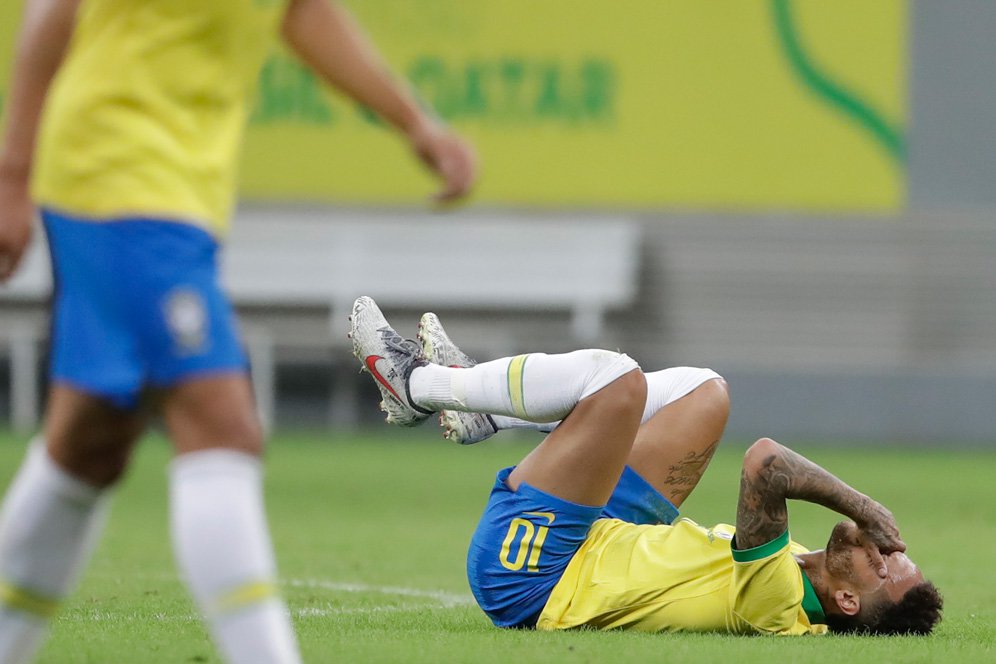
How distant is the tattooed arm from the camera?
4.70 meters

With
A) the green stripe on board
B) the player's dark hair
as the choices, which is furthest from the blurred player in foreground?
the green stripe on board

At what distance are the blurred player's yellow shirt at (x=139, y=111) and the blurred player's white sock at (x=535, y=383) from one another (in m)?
1.84

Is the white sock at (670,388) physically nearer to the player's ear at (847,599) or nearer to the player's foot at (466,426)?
the player's foot at (466,426)

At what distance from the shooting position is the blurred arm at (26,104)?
3064 mm

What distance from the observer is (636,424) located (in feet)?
15.8

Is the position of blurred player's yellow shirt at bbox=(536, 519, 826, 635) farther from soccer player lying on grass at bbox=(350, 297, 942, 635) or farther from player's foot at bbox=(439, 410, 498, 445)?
player's foot at bbox=(439, 410, 498, 445)

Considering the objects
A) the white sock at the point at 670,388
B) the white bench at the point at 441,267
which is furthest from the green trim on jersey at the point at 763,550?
the white bench at the point at 441,267

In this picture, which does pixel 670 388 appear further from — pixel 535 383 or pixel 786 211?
pixel 786 211

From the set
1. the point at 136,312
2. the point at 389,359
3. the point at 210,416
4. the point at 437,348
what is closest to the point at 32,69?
the point at 136,312

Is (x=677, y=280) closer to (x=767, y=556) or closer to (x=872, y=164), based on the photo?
(x=872, y=164)

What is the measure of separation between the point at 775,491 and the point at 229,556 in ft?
6.92

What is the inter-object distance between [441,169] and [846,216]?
1718cm

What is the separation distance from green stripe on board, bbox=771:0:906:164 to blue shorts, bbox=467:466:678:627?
1531 centimetres

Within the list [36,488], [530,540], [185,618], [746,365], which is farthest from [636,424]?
[746,365]
